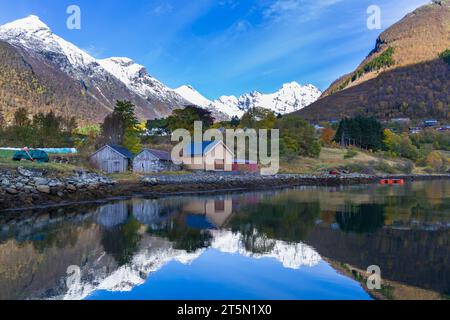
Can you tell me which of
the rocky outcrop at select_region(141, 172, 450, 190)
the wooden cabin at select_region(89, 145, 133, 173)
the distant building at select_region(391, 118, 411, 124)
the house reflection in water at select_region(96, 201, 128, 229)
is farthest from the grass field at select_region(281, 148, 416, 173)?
the distant building at select_region(391, 118, 411, 124)

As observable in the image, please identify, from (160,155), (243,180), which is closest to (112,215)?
(243,180)

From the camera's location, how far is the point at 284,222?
21312 millimetres

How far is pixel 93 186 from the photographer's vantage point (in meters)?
29.8

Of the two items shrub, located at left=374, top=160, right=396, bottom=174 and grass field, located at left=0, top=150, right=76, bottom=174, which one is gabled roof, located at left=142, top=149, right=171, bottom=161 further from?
shrub, located at left=374, top=160, right=396, bottom=174

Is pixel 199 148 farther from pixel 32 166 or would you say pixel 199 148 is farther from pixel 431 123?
pixel 431 123

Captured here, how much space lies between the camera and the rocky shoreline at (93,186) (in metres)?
23.9

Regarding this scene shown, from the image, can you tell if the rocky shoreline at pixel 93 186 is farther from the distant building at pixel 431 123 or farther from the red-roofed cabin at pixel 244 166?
the distant building at pixel 431 123

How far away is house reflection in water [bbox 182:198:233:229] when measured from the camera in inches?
819

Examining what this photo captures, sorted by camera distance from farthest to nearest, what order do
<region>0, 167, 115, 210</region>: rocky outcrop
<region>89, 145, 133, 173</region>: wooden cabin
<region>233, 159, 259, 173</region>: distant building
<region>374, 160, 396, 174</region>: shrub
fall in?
<region>374, 160, 396, 174</region>: shrub → <region>233, 159, 259, 173</region>: distant building → <region>89, 145, 133, 173</region>: wooden cabin → <region>0, 167, 115, 210</region>: rocky outcrop

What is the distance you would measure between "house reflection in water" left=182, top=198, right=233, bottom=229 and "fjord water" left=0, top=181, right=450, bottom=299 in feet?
0.34

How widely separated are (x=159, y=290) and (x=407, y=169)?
83.5 m

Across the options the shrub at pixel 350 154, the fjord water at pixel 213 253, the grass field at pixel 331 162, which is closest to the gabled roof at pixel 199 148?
the grass field at pixel 331 162
